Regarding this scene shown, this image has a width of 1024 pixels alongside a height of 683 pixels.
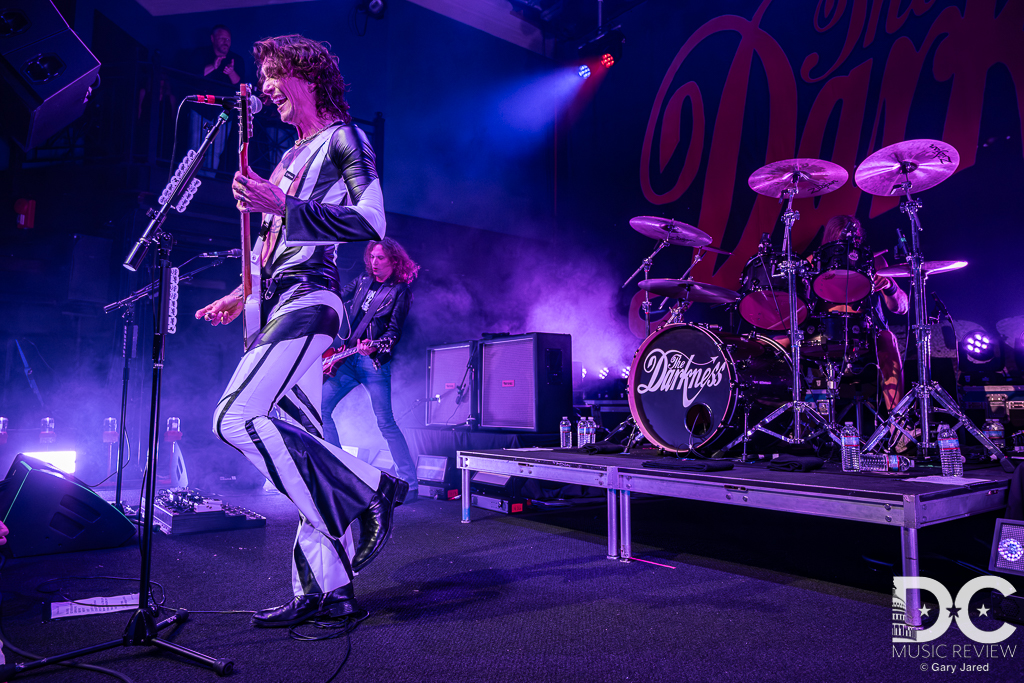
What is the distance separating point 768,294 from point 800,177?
889 mm

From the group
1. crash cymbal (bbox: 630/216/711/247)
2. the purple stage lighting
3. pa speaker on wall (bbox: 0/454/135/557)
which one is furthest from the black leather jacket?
the purple stage lighting

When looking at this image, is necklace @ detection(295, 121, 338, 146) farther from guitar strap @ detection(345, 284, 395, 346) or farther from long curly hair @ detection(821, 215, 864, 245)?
long curly hair @ detection(821, 215, 864, 245)

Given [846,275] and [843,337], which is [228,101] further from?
[843,337]

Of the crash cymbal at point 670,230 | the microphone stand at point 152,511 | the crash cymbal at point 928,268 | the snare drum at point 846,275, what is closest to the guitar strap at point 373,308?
the crash cymbal at point 670,230

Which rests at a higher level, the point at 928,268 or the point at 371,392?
the point at 928,268

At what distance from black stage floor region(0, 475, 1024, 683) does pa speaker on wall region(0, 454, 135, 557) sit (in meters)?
0.08

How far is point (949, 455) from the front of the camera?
2818mm

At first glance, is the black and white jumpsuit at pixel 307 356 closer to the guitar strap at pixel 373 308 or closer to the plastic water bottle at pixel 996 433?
the guitar strap at pixel 373 308

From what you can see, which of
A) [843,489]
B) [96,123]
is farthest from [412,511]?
[96,123]

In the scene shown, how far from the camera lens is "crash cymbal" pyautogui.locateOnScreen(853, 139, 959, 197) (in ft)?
11.8

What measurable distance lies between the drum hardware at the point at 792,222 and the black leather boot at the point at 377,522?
2.26 metres

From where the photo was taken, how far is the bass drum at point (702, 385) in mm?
3549

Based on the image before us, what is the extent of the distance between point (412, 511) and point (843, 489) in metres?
3.10

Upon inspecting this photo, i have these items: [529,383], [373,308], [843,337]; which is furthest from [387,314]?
[843,337]
